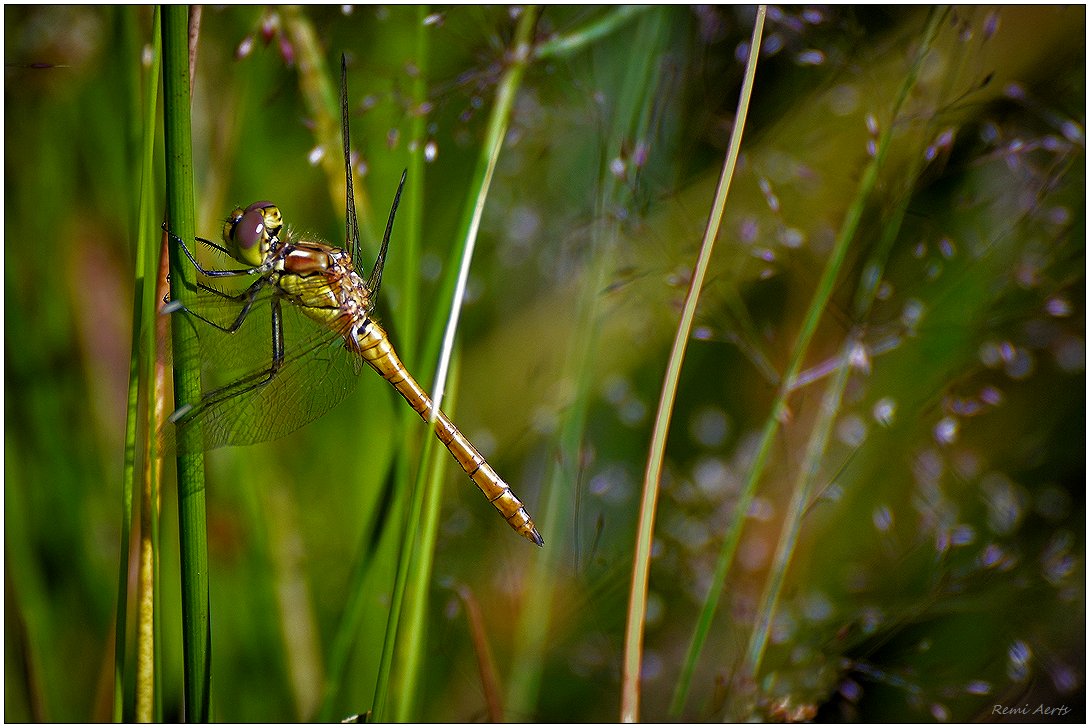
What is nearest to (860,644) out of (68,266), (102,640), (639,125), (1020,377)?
(1020,377)

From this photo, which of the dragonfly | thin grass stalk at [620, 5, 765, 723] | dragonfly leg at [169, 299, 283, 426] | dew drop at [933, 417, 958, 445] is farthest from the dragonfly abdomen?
dew drop at [933, 417, 958, 445]

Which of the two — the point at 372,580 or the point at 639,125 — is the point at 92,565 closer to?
the point at 372,580

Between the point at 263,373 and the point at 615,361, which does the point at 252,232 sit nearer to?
the point at 263,373

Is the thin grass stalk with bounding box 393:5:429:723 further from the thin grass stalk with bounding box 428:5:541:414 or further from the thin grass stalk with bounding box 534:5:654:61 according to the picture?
the thin grass stalk with bounding box 534:5:654:61

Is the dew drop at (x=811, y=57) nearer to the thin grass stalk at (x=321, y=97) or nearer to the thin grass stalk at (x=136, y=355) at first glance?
the thin grass stalk at (x=321, y=97)

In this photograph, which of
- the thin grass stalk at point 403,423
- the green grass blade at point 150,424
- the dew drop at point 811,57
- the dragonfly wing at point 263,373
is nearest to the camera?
the green grass blade at point 150,424

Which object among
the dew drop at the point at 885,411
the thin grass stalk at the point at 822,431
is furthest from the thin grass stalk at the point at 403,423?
the dew drop at the point at 885,411
